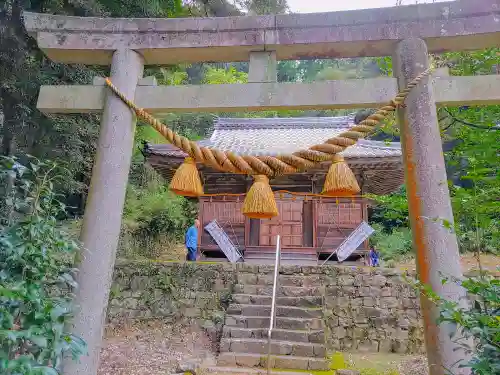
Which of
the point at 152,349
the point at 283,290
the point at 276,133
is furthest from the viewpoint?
the point at 276,133

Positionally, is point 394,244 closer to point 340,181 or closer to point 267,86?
point 340,181

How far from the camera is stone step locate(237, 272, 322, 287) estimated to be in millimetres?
6543

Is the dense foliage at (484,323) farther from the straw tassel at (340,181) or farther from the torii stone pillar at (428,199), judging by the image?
the straw tassel at (340,181)

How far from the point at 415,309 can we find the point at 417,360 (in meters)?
0.97

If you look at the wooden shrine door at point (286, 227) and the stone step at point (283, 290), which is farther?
the wooden shrine door at point (286, 227)

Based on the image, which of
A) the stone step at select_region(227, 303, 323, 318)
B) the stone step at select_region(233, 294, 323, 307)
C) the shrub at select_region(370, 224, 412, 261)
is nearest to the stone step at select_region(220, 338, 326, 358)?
the stone step at select_region(227, 303, 323, 318)

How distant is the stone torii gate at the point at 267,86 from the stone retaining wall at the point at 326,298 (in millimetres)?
4264

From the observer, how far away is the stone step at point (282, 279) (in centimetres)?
654

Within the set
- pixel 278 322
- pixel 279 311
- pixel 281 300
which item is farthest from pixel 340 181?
pixel 281 300

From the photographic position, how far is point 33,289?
1.76 m

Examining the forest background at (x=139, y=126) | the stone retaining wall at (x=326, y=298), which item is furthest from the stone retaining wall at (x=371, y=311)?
the forest background at (x=139, y=126)

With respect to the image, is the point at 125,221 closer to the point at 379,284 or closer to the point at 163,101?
the point at 379,284

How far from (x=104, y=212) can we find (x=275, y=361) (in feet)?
11.2

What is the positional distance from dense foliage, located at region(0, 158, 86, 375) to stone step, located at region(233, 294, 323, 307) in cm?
444
